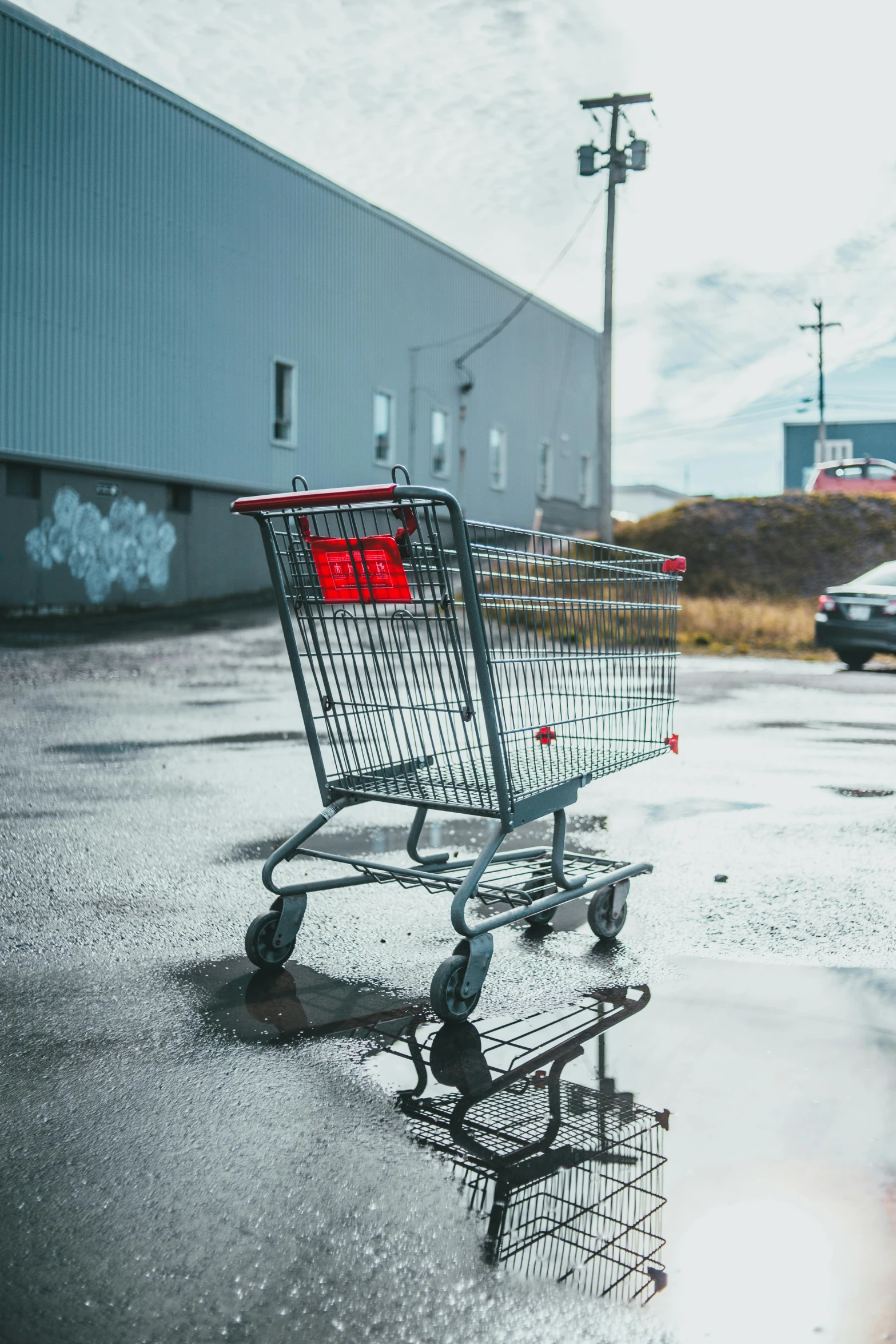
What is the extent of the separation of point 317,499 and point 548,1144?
208 cm

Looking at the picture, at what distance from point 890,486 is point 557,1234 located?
34807 millimetres

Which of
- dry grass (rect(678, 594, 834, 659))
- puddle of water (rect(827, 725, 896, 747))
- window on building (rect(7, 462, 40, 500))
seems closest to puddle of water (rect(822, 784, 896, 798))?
puddle of water (rect(827, 725, 896, 747))

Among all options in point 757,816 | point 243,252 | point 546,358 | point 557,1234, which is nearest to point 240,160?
point 243,252

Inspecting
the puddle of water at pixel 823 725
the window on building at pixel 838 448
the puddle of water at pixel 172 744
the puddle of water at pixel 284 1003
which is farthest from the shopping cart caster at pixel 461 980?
the window on building at pixel 838 448

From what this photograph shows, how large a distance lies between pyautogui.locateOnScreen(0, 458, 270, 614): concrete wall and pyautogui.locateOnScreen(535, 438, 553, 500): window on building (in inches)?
580

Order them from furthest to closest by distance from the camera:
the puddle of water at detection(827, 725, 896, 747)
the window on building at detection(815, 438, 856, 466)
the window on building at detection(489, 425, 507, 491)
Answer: the window on building at detection(815, 438, 856, 466)
the window on building at detection(489, 425, 507, 491)
the puddle of water at detection(827, 725, 896, 747)

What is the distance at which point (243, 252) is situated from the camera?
26.4 meters

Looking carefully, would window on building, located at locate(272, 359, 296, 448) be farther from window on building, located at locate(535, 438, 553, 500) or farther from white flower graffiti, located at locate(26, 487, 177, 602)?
window on building, located at locate(535, 438, 553, 500)

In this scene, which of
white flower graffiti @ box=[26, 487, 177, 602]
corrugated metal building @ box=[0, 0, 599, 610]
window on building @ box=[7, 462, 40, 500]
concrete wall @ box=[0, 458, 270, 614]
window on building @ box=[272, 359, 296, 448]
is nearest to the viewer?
corrugated metal building @ box=[0, 0, 599, 610]

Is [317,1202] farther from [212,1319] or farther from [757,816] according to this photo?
[757,816]

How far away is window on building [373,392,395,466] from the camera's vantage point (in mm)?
31375

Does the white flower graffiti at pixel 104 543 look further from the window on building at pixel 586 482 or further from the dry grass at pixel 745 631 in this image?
the window on building at pixel 586 482

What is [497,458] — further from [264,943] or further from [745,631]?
[264,943]

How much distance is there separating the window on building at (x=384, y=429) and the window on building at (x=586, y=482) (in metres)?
13.8
